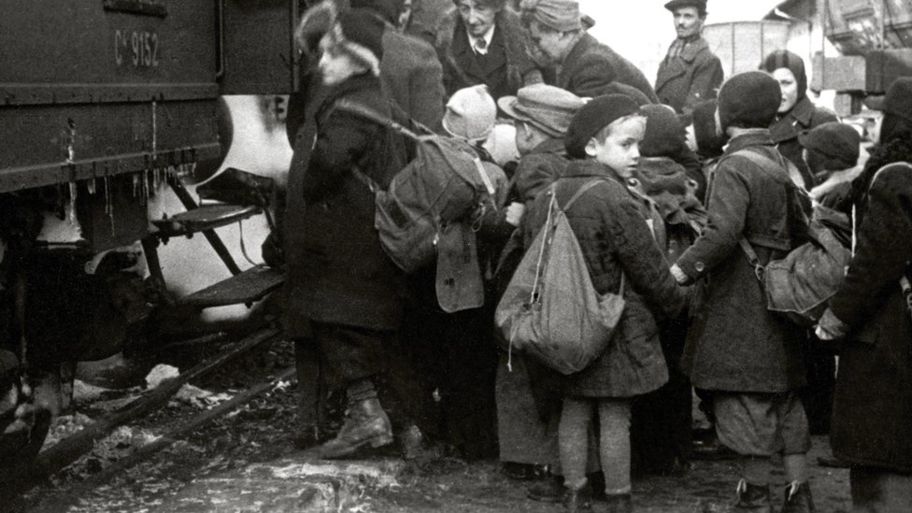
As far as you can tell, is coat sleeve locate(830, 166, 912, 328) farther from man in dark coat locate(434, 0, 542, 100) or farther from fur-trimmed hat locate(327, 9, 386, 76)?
man in dark coat locate(434, 0, 542, 100)

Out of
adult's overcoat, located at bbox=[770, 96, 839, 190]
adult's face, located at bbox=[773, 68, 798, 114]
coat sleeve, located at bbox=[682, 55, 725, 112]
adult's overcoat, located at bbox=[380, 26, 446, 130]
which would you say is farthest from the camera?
coat sleeve, located at bbox=[682, 55, 725, 112]

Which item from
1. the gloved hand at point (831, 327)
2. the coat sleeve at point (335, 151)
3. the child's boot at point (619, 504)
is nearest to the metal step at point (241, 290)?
the coat sleeve at point (335, 151)

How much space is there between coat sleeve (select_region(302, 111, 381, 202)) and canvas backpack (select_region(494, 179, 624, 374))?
3.32 feet

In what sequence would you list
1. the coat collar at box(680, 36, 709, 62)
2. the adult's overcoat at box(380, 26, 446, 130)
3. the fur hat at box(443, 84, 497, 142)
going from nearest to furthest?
1. the fur hat at box(443, 84, 497, 142)
2. the adult's overcoat at box(380, 26, 446, 130)
3. the coat collar at box(680, 36, 709, 62)

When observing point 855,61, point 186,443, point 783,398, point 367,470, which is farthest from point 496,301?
point 855,61

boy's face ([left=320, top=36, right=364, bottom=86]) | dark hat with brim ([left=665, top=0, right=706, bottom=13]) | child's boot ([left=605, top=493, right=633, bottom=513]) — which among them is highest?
dark hat with brim ([left=665, top=0, right=706, bottom=13])

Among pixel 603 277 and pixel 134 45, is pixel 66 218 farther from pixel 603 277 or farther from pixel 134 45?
pixel 603 277

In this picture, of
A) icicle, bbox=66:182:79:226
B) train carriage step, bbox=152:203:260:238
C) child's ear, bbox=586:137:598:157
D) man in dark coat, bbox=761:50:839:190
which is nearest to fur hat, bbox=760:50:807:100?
man in dark coat, bbox=761:50:839:190

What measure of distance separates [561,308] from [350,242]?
1.17m

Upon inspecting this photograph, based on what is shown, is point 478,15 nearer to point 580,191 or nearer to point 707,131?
point 707,131

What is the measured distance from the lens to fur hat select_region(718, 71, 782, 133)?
17.3ft

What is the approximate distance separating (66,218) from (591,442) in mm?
2291

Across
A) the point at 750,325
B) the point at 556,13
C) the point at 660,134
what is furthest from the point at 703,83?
the point at 750,325

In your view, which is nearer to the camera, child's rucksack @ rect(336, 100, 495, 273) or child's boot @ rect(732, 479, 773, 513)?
child's boot @ rect(732, 479, 773, 513)
